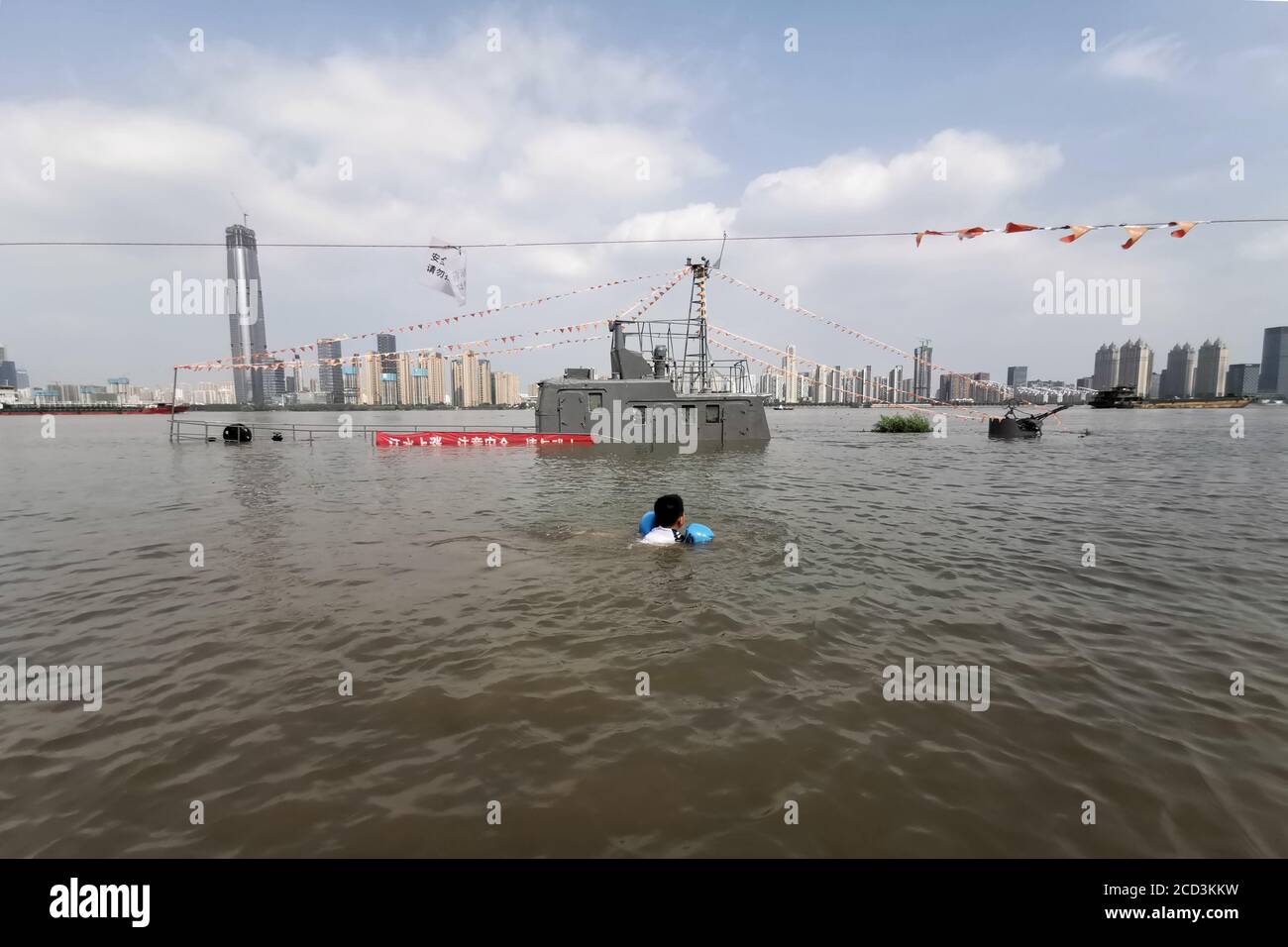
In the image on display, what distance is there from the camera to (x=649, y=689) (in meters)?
5.00

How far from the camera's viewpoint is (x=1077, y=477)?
1933cm

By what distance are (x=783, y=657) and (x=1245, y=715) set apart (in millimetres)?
3903

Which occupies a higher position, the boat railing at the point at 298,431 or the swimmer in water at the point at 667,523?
the boat railing at the point at 298,431

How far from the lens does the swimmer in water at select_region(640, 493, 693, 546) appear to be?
9.62 metres

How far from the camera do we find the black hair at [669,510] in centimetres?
959

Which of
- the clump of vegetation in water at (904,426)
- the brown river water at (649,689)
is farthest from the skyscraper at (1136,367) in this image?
the brown river water at (649,689)

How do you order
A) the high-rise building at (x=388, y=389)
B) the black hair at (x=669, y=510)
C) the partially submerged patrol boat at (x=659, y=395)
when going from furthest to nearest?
the high-rise building at (x=388, y=389) < the partially submerged patrol boat at (x=659, y=395) < the black hair at (x=669, y=510)

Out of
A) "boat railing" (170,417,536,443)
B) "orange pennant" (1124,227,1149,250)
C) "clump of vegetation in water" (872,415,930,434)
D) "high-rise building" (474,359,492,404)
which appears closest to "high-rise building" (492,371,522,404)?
"high-rise building" (474,359,492,404)

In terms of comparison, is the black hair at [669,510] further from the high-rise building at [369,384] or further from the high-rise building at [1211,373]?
the high-rise building at [1211,373]

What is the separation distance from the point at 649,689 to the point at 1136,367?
23159 centimetres

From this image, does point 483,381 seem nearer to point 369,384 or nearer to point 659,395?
point 369,384

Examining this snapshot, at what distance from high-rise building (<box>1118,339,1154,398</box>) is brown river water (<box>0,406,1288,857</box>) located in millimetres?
214763
